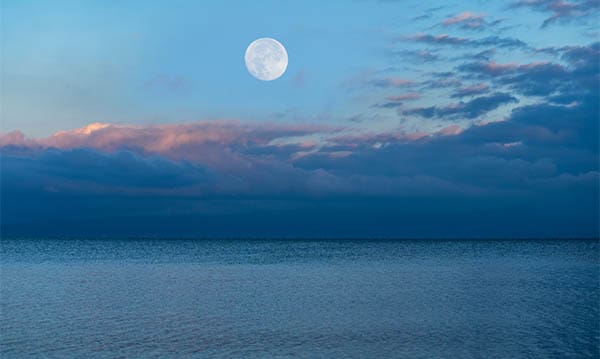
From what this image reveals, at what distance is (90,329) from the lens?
42750 mm

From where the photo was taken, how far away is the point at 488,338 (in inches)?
1574

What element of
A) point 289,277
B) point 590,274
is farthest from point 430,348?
point 590,274

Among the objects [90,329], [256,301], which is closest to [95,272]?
[256,301]

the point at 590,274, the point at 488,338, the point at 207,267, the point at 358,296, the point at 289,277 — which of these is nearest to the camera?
the point at 488,338

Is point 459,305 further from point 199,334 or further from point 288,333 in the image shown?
point 199,334

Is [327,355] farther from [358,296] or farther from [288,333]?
[358,296]

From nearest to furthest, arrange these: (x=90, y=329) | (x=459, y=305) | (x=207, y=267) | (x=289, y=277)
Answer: (x=90, y=329) → (x=459, y=305) → (x=289, y=277) → (x=207, y=267)

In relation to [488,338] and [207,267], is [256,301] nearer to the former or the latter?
[488,338]

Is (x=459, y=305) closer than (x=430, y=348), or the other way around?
(x=430, y=348)

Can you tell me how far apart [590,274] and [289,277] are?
45758mm

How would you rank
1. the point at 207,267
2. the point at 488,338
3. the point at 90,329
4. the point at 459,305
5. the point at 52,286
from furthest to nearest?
the point at 207,267 → the point at 52,286 → the point at 459,305 → the point at 90,329 → the point at 488,338

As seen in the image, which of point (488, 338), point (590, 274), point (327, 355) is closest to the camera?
point (327, 355)

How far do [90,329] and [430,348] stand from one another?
2323 centimetres

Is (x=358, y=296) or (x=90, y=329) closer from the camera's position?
(x=90, y=329)
